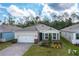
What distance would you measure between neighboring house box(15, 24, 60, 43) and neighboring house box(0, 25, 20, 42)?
5 cm

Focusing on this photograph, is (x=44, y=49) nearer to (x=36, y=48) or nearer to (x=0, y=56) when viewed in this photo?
(x=36, y=48)

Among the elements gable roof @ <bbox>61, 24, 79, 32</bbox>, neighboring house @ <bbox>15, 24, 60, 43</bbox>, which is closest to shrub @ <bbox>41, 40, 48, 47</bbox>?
neighboring house @ <bbox>15, 24, 60, 43</bbox>

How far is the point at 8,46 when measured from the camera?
601 cm

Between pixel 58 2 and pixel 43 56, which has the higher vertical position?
pixel 58 2

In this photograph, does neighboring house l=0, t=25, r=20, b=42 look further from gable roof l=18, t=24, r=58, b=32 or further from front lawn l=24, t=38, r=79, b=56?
front lawn l=24, t=38, r=79, b=56

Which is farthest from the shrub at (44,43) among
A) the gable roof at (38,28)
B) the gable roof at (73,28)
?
the gable roof at (73,28)

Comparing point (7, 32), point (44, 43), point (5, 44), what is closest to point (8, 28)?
point (7, 32)

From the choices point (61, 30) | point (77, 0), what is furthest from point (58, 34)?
point (77, 0)

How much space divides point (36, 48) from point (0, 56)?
16.8 inches

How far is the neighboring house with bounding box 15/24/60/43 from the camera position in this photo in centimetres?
600

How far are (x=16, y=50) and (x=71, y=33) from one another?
667 mm

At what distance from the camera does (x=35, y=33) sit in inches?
237

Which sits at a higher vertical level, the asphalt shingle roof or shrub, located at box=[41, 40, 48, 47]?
the asphalt shingle roof

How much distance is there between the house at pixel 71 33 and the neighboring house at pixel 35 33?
0.27 ft
